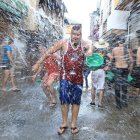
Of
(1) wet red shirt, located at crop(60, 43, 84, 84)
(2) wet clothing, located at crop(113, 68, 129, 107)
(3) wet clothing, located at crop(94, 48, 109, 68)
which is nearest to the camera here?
(1) wet red shirt, located at crop(60, 43, 84, 84)

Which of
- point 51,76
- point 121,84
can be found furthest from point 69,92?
point 51,76

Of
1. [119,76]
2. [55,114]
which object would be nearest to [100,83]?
[119,76]

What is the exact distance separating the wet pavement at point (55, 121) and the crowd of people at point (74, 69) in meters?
0.23

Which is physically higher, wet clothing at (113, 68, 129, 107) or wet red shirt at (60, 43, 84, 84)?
wet red shirt at (60, 43, 84, 84)

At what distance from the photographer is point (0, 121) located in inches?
241

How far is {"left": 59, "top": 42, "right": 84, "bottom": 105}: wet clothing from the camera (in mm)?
5500

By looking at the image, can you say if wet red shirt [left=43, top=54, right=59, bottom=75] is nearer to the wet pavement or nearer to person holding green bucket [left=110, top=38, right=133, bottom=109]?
the wet pavement

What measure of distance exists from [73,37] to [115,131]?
156 centimetres

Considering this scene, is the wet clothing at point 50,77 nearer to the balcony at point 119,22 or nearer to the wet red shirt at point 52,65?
the wet red shirt at point 52,65

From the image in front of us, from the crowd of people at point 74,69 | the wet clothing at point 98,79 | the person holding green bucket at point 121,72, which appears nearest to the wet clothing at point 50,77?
the crowd of people at point 74,69

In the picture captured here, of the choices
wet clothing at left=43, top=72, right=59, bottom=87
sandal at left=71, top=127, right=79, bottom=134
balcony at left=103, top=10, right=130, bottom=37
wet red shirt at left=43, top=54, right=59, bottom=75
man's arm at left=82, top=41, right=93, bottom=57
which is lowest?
sandal at left=71, top=127, right=79, bottom=134

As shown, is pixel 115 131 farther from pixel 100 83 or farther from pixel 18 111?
pixel 100 83

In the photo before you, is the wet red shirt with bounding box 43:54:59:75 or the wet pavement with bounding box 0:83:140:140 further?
the wet red shirt with bounding box 43:54:59:75

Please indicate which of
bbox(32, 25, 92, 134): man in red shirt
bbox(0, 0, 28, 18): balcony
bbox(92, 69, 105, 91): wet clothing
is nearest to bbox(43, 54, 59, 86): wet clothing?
bbox(92, 69, 105, 91): wet clothing
